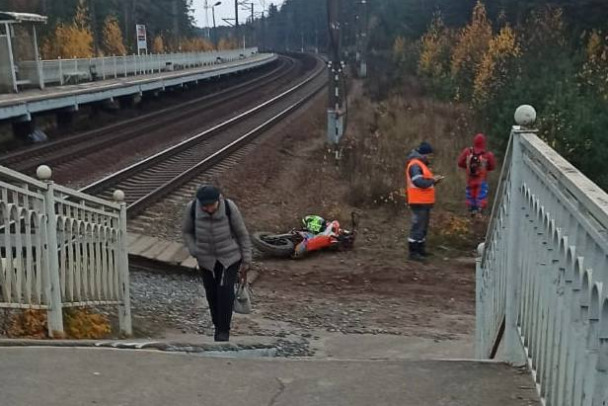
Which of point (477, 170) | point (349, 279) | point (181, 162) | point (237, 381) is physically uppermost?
point (237, 381)

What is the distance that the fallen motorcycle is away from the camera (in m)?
11.0

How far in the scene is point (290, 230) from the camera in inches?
484

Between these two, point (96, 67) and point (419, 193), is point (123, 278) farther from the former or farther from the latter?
point (96, 67)

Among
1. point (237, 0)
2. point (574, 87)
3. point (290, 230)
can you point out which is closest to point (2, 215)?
point (290, 230)

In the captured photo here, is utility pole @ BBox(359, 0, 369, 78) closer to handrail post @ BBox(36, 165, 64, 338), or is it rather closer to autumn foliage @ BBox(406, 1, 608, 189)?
autumn foliage @ BBox(406, 1, 608, 189)

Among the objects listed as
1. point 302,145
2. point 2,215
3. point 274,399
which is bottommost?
point 302,145

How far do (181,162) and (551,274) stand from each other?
48.0 ft

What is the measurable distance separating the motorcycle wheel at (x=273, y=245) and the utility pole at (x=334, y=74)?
31.8 feet

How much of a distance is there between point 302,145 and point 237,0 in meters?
61.0

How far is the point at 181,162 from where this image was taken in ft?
56.3

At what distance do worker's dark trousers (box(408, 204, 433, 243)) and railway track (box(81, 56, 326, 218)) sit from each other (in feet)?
14.2

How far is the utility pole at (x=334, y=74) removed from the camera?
21.1 metres

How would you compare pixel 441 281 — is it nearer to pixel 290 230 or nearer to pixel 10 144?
pixel 290 230

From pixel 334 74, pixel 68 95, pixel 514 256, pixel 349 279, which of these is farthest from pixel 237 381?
pixel 68 95
